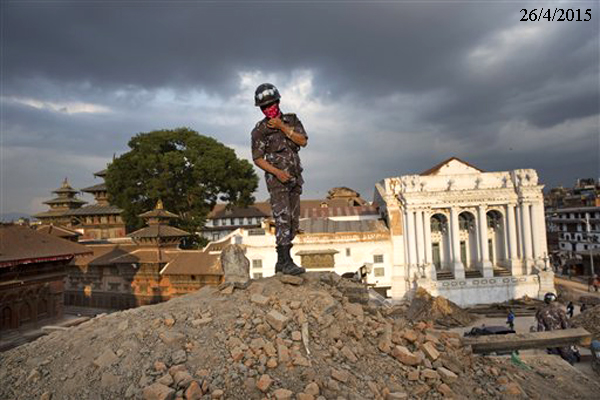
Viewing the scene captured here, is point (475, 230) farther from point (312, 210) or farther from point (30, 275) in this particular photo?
point (30, 275)

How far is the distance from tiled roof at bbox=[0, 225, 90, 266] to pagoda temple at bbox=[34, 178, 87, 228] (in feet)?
80.7

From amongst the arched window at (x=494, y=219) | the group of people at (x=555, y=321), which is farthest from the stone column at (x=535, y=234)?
the group of people at (x=555, y=321)

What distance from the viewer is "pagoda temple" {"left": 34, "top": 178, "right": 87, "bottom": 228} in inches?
1415

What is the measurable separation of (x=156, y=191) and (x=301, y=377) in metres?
27.1

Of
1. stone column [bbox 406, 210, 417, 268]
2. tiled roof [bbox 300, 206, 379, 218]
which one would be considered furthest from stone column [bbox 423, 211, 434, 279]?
tiled roof [bbox 300, 206, 379, 218]

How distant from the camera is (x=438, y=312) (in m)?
22.7

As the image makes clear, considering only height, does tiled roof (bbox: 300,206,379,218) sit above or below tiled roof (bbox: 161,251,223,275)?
above

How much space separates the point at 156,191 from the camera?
2877 centimetres

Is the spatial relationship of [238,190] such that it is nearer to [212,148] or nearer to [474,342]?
[212,148]

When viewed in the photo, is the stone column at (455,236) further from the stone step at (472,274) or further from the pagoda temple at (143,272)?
the pagoda temple at (143,272)

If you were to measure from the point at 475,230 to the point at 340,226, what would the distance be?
1118 cm

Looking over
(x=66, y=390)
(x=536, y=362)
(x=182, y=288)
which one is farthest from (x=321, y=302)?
(x=182, y=288)

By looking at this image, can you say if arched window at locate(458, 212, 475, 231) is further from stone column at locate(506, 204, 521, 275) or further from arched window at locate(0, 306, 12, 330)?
arched window at locate(0, 306, 12, 330)

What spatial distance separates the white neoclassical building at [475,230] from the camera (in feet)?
87.6
